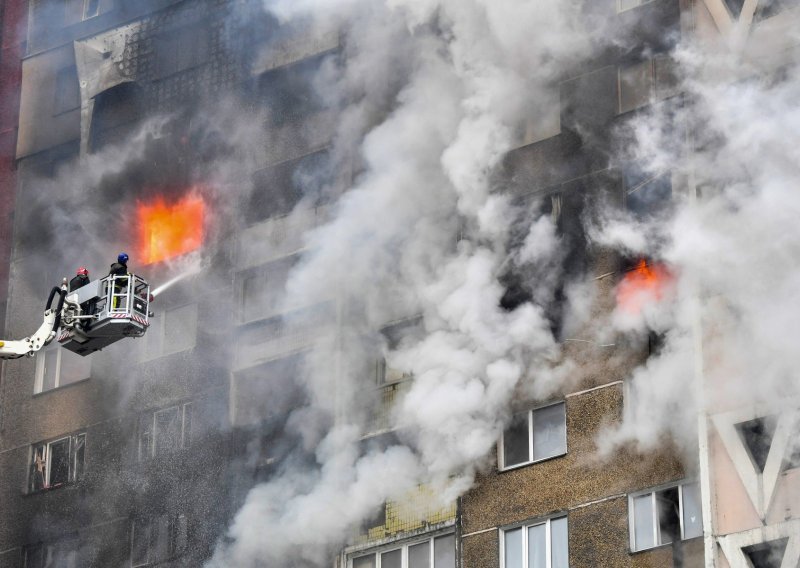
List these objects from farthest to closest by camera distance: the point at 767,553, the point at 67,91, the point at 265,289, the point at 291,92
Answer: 1. the point at 67,91
2. the point at 291,92
3. the point at 265,289
4. the point at 767,553

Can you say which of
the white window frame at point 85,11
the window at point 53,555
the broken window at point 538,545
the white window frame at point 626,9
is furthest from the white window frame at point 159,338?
the white window frame at point 626,9

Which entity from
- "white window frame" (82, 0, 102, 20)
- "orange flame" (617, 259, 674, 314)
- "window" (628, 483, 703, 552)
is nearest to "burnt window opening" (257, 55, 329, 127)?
"white window frame" (82, 0, 102, 20)

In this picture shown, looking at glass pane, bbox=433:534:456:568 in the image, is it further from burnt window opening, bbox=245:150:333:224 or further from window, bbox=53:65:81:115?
window, bbox=53:65:81:115

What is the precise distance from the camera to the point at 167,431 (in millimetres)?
44500

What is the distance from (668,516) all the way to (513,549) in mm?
3424

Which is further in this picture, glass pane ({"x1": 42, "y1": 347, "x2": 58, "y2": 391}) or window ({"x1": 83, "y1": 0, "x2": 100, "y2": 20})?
window ({"x1": 83, "y1": 0, "x2": 100, "y2": 20})

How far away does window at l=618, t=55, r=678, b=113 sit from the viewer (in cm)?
3797

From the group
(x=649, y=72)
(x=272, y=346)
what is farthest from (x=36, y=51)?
(x=649, y=72)

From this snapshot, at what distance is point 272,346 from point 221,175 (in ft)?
16.0

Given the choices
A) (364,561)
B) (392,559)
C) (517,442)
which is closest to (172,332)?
(364,561)

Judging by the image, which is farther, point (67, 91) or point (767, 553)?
point (67, 91)

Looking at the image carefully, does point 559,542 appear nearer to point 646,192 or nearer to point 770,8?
point 646,192

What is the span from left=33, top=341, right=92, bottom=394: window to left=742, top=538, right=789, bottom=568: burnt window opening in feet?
61.8

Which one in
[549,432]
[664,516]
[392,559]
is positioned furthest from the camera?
[392,559]
